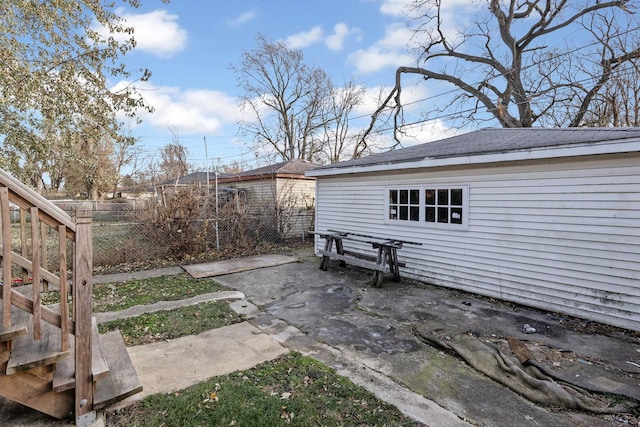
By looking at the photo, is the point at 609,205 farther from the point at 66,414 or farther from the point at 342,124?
the point at 342,124

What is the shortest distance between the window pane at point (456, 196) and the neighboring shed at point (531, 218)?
0.09 ft

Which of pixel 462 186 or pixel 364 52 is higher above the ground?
pixel 364 52

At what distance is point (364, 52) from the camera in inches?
704

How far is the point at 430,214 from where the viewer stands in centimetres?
616

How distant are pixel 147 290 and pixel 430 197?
17.8ft

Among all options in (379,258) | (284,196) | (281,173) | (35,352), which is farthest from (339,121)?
(35,352)

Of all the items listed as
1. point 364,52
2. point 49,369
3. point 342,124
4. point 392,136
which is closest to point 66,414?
point 49,369

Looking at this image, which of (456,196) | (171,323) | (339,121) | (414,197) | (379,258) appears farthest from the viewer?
(339,121)

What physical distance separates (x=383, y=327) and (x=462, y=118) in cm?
1537

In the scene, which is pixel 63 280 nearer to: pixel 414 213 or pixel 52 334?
pixel 52 334

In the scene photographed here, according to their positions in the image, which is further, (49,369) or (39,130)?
(39,130)

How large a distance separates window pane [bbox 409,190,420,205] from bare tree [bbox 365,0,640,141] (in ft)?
30.9

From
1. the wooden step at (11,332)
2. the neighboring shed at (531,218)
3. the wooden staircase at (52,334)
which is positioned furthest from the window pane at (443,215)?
the wooden step at (11,332)

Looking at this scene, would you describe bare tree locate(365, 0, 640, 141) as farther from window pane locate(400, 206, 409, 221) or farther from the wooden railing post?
the wooden railing post
